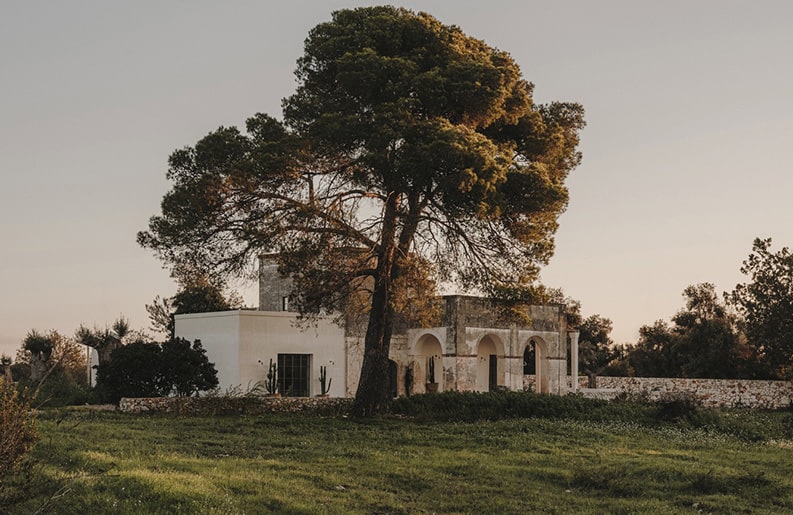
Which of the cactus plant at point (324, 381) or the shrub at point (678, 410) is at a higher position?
the cactus plant at point (324, 381)

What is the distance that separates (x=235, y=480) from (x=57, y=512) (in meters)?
2.60

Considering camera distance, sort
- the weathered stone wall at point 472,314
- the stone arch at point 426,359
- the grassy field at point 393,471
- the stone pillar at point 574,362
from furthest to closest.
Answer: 1. the stone pillar at point 574,362
2. the stone arch at point 426,359
3. the weathered stone wall at point 472,314
4. the grassy field at point 393,471

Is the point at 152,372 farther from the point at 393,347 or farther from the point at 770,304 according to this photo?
the point at 770,304

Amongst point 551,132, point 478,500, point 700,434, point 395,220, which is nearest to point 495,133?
point 551,132

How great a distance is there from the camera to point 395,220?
2372 cm

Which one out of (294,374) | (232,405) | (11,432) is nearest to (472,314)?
(294,374)

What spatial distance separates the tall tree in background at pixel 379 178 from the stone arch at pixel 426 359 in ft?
Answer: 31.5

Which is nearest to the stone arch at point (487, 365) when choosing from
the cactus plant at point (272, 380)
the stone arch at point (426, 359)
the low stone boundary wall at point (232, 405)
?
the stone arch at point (426, 359)

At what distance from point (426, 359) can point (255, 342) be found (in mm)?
8274

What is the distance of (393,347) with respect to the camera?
113ft

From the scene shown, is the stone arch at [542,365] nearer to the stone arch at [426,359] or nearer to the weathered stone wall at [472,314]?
the weathered stone wall at [472,314]

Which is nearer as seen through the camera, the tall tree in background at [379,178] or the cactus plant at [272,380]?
the tall tree in background at [379,178]

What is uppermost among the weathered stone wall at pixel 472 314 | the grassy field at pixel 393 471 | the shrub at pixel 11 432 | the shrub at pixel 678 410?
the weathered stone wall at pixel 472 314

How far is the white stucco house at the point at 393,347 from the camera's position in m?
29.7
